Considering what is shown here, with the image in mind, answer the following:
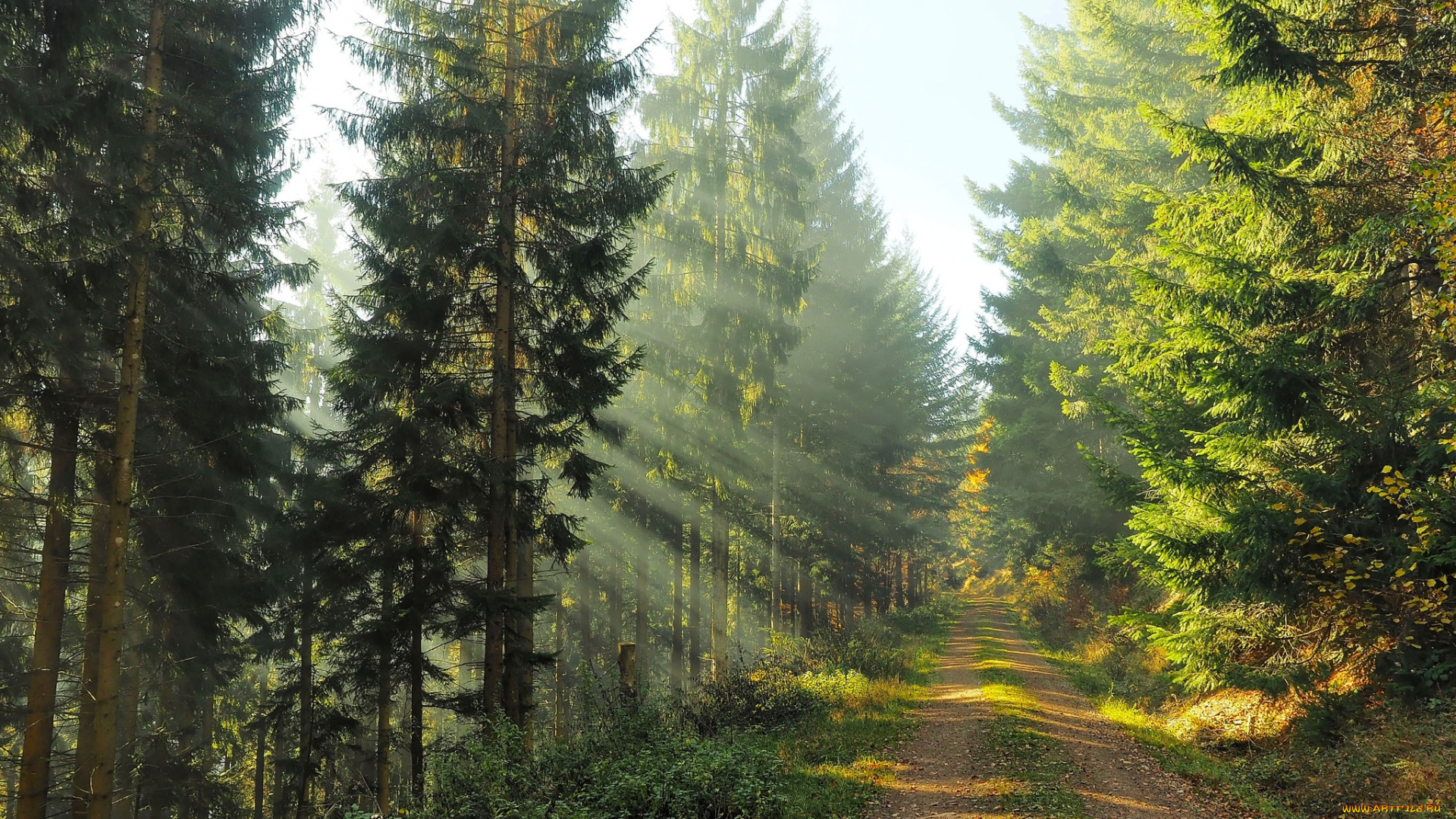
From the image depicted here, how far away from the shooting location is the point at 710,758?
341 inches

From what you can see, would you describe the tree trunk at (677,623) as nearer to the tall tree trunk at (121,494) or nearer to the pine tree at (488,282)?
the pine tree at (488,282)

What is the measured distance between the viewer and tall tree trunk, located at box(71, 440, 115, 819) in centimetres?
903

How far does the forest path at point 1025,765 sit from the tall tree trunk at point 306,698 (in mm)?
10536

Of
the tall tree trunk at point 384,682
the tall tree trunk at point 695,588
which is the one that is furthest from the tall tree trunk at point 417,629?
the tall tree trunk at point 695,588

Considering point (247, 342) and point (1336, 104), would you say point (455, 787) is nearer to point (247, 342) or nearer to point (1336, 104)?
point (247, 342)

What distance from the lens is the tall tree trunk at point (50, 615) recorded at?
9000 mm

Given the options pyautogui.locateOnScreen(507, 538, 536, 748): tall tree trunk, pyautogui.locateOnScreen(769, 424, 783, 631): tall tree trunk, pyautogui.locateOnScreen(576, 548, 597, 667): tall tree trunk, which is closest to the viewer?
pyautogui.locateOnScreen(507, 538, 536, 748): tall tree trunk

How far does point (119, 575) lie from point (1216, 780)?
1467 centimetres

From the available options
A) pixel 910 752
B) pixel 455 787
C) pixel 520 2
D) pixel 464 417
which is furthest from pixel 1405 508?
pixel 520 2

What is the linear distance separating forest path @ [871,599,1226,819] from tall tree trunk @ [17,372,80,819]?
34.9 ft

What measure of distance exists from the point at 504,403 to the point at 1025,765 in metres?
9.80

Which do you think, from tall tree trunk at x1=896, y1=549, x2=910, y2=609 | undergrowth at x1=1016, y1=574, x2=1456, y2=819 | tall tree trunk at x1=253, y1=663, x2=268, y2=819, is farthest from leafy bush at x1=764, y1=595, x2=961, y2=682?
tall tree trunk at x1=253, y1=663, x2=268, y2=819

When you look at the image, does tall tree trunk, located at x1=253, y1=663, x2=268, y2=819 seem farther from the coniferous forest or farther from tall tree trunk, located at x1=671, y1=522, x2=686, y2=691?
tall tree trunk, located at x1=671, y1=522, x2=686, y2=691

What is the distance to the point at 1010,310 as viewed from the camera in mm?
26453
